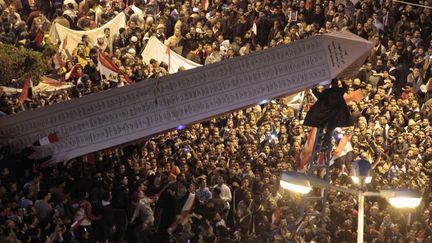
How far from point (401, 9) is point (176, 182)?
12.2 m

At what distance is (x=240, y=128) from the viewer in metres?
33.6

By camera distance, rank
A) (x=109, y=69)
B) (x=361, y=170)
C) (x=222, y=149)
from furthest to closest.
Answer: (x=109, y=69) → (x=222, y=149) → (x=361, y=170)

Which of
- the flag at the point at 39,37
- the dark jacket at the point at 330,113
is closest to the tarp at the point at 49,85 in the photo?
the flag at the point at 39,37

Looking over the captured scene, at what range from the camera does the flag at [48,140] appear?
31016 millimetres

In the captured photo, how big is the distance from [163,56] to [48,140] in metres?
7.91

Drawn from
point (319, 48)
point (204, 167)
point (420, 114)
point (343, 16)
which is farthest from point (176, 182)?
point (343, 16)

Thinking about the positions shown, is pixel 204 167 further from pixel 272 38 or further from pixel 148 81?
pixel 272 38

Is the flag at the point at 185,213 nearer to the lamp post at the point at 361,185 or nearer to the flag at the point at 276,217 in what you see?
the flag at the point at 276,217

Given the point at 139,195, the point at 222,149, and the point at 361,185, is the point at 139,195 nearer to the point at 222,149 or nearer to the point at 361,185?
the point at 222,149

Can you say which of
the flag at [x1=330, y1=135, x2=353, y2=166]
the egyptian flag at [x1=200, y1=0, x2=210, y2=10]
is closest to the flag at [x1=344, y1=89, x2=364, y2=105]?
the flag at [x1=330, y1=135, x2=353, y2=166]

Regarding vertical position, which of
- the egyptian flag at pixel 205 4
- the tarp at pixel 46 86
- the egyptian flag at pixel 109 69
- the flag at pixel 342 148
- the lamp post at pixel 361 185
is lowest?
the lamp post at pixel 361 185

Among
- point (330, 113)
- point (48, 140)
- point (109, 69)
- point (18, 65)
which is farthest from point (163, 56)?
point (330, 113)

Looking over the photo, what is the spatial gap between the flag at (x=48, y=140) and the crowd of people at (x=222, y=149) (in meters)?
0.56

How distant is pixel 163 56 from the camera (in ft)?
126
